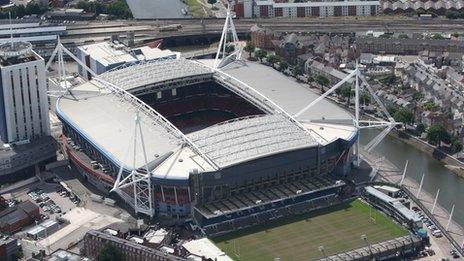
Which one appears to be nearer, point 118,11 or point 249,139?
point 249,139

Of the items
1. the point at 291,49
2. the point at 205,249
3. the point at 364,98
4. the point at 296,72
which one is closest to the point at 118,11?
the point at 291,49

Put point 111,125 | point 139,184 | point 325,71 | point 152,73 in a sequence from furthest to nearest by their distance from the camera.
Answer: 1. point 325,71
2. point 152,73
3. point 111,125
4. point 139,184

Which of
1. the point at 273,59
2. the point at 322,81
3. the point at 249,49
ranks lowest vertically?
the point at 322,81

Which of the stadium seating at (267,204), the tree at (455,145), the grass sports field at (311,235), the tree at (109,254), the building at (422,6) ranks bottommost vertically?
the grass sports field at (311,235)

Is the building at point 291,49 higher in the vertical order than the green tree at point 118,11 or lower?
lower

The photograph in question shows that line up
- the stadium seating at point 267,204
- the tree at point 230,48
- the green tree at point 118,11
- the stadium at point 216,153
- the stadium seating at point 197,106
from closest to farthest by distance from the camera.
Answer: the stadium seating at point 267,204 < the stadium at point 216,153 < the stadium seating at point 197,106 < the tree at point 230,48 < the green tree at point 118,11

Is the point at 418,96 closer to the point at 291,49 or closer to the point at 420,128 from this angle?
the point at 420,128

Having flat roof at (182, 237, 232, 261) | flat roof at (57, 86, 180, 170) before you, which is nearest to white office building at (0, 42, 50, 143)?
flat roof at (57, 86, 180, 170)

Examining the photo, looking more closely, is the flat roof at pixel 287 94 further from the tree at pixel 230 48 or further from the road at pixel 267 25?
the road at pixel 267 25

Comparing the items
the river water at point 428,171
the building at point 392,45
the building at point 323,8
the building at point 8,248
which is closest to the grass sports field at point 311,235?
the river water at point 428,171
